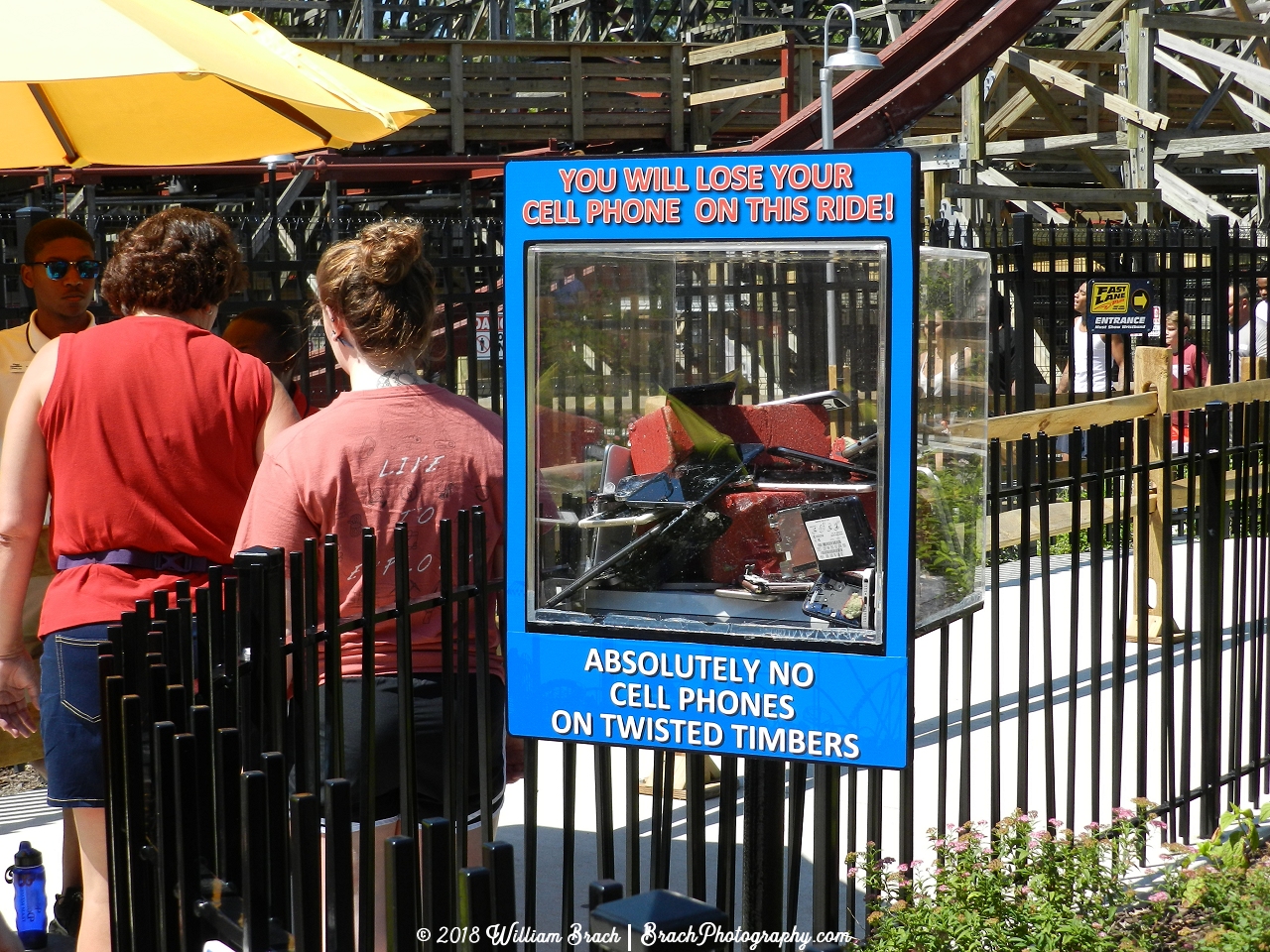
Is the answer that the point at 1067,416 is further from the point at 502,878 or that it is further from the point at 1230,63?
the point at 1230,63

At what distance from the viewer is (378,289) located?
2.80 m

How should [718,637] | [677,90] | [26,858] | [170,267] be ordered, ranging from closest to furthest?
[718,637]
[170,267]
[26,858]
[677,90]

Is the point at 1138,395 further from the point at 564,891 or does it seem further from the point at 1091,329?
the point at 564,891

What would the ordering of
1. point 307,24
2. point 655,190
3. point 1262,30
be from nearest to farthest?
point 655,190, point 1262,30, point 307,24

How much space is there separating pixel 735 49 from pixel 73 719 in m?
13.7

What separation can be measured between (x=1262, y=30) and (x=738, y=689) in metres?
13.8

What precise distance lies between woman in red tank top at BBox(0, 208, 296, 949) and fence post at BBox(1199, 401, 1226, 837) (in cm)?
288

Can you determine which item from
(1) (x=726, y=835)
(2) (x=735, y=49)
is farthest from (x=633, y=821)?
(2) (x=735, y=49)

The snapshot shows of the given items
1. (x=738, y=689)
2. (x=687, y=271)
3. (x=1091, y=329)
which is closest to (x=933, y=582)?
(x=738, y=689)

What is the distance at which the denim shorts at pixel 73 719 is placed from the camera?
3031 mm

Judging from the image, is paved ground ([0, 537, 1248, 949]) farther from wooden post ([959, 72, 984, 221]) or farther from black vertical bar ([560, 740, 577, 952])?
wooden post ([959, 72, 984, 221])

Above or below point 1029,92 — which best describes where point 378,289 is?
below

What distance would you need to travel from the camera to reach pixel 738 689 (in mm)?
2520

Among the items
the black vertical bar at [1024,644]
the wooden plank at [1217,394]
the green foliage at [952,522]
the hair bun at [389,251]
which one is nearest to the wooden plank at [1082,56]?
the wooden plank at [1217,394]
